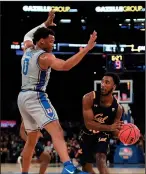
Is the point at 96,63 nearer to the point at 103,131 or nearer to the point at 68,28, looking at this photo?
the point at 68,28

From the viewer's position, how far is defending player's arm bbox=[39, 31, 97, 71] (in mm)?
4969

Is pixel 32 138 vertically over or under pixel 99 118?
under

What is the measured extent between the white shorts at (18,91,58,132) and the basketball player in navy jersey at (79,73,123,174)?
42.0 inches

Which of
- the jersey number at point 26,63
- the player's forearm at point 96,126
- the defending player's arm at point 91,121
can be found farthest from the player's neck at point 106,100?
the jersey number at point 26,63

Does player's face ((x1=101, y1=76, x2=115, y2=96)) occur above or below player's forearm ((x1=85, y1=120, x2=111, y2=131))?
above

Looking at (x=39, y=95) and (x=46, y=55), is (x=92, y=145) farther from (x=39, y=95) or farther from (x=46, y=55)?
(x=46, y=55)

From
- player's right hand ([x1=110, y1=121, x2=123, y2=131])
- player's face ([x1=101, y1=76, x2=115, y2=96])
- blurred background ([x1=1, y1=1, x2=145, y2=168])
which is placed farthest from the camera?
blurred background ([x1=1, y1=1, x2=145, y2=168])

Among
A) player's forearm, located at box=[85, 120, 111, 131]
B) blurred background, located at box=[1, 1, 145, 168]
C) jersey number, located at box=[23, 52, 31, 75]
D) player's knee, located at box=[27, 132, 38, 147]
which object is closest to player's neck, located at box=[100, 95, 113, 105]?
player's forearm, located at box=[85, 120, 111, 131]

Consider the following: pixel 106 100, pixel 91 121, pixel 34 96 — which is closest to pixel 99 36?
pixel 106 100

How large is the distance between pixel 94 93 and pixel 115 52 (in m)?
11.9

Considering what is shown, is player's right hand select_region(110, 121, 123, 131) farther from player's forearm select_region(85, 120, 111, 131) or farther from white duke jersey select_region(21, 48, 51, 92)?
white duke jersey select_region(21, 48, 51, 92)

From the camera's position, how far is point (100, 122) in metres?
6.48

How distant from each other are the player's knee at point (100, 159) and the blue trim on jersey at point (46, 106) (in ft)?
4.76

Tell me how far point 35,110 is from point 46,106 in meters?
0.13
